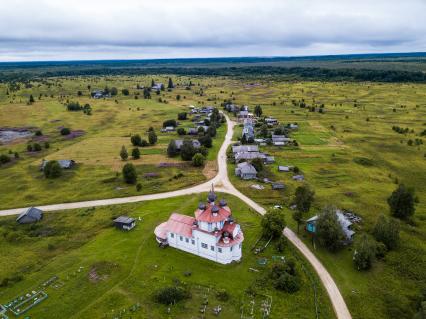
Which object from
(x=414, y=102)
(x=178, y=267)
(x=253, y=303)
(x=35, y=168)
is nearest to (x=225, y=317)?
(x=253, y=303)

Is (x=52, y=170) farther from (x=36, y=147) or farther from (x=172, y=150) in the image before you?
(x=172, y=150)

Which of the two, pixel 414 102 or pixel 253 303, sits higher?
pixel 414 102

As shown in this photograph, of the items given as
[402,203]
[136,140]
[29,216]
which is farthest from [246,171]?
[29,216]

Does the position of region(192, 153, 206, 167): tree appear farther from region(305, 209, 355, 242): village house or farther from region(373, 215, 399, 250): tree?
region(373, 215, 399, 250): tree

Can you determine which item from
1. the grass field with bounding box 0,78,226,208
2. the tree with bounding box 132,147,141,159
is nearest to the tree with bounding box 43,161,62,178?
the grass field with bounding box 0,78,226,208

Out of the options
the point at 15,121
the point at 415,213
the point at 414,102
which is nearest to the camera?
the point at 415,213

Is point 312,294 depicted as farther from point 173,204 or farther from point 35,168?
point 35,168
